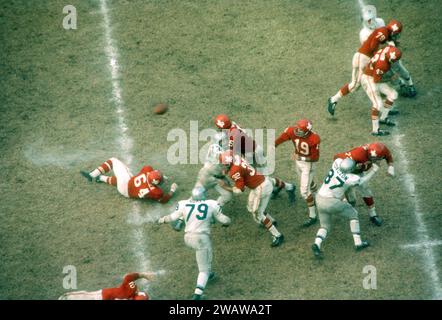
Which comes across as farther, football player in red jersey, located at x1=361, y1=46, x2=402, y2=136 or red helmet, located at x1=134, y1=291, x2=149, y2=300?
football player in red jersey, located at x1=361, y1=46, x2=402, y2=136

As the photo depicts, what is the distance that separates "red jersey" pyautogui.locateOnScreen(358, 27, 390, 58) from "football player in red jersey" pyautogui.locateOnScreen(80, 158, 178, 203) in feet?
14.2

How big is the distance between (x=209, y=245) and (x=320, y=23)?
6.87 m

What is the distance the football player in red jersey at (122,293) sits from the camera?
1235 cm

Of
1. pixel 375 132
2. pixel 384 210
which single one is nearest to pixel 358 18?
pixel 375 132

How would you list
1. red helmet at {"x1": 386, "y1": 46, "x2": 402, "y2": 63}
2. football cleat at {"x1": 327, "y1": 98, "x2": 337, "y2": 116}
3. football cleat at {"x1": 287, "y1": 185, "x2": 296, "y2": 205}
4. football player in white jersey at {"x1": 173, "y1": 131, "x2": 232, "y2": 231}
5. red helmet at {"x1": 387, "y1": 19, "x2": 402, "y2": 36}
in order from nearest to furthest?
football player in white jersey at {"x1": 173, "y1": 131, "x2": 232, "y2": 231}
football cleat at {"x1": 287, "y1": 185, "x2": 296, "y2": 205}
red helmet at {"x1": 386, "y1": 46, "x2": 402, "y2": 63}
red helmet at {"x1": 387, "y1": 19, "x2": 402, "y2": 36}
football cleat at {"x1": 327, "y1": 98, "x2": 337, "y2": 116}

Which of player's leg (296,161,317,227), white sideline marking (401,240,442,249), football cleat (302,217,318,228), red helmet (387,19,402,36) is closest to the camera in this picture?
white sideline marking (401,240,442,249)

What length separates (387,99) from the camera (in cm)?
1570

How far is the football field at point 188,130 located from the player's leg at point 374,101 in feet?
0.84

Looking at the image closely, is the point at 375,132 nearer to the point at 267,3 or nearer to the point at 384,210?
the point at 384,210

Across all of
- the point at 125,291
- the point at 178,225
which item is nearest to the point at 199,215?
the point at 178,225

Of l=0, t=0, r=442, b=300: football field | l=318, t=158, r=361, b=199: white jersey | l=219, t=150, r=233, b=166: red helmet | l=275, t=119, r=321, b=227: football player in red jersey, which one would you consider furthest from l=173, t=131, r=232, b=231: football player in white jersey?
l=318, t=158, r=361, b=199: white jersey

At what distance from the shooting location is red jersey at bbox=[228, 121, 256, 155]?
14.4 m

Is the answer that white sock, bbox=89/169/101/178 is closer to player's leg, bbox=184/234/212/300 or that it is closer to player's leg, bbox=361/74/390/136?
player's leg, bbox=184/234/212/300

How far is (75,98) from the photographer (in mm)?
16703
